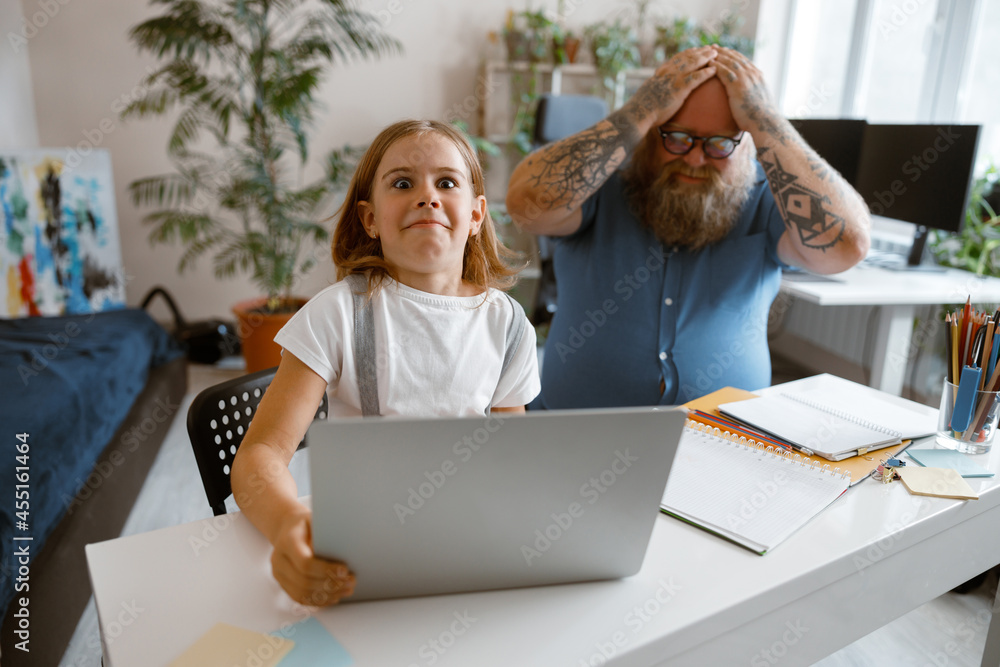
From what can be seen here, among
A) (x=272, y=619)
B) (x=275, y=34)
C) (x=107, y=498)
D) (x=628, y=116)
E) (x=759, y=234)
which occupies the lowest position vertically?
(x=107, y=498)

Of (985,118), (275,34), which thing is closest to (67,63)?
(275,34)

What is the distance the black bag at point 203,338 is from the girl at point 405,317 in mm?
2929

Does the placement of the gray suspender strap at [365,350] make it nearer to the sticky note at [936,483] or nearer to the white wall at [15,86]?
the sticky note at [936,483]

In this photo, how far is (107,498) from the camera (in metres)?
1.95

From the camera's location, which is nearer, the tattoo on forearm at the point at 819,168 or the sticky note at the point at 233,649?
the sticky note at the point at 233,649

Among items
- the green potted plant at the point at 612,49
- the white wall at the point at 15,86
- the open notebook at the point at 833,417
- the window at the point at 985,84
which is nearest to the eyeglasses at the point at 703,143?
the open notebook at the point at 833,417

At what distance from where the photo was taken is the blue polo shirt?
5.05ft

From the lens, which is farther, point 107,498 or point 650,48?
point 650,48

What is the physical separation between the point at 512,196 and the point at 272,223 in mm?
1900

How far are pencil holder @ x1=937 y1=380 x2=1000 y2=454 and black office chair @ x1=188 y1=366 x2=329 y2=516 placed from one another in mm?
994

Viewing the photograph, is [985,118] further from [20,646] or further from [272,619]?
[20,646]

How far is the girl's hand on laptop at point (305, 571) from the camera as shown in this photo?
609mm

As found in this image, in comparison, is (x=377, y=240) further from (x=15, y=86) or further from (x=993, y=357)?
(x=15, y=86)

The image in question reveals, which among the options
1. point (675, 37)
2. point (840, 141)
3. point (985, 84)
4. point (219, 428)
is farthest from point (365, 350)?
point (675, 37)
